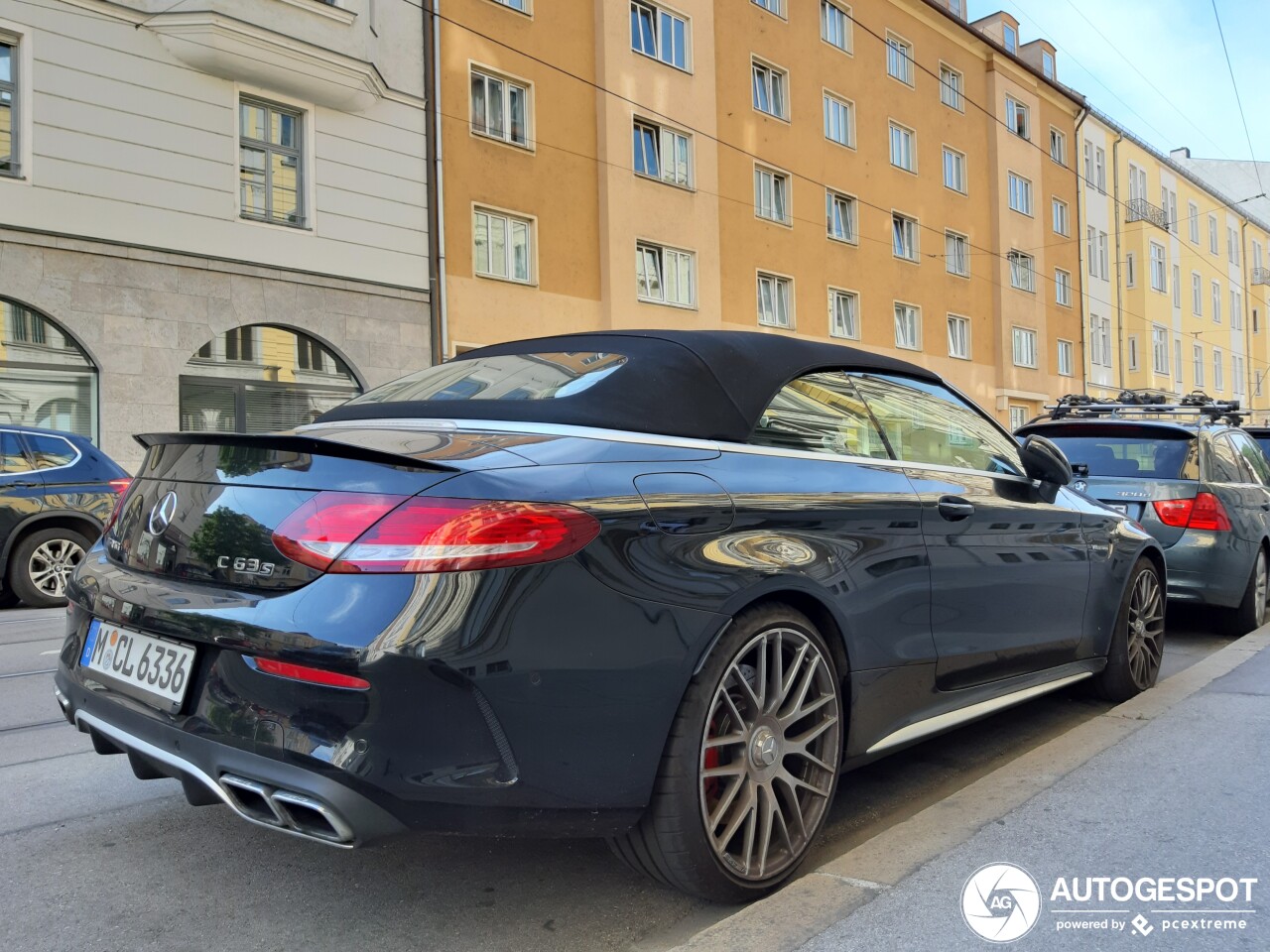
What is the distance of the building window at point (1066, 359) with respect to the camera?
115 ft

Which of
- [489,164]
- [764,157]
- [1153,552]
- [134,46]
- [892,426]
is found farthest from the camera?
[764,157]

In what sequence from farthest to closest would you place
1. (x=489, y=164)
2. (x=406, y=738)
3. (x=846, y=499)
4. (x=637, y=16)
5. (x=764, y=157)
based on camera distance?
(x=764, y=157) < (x=637, y=16) < (x=489, y=164) < (x=846, y=499) < (x=406, y=738)

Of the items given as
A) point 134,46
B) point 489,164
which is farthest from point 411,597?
point 489,164

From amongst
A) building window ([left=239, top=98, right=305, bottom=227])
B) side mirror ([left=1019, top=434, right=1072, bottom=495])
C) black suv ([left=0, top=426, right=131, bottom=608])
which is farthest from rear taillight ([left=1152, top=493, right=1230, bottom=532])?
building window ([left=239, top=98, right=305, bottom=227])

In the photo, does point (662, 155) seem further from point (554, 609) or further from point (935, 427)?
point (554, 609)

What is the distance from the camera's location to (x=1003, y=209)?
31875 millimetres

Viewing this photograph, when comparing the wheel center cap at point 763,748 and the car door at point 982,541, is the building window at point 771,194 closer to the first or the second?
the car door at point 982,541

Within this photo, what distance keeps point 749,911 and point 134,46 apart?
14.7 m

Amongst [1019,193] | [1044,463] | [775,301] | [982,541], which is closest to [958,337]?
[1019,193]

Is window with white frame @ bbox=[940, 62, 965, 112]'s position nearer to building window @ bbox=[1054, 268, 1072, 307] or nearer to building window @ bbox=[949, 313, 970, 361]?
building window @ bbox=[949, 313, 970, 361]

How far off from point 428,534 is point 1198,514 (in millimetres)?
6018

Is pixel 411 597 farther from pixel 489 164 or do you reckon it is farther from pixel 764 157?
pixel 764 157

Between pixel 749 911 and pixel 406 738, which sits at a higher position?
pixel 406 738

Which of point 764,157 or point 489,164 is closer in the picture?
point 489,164
